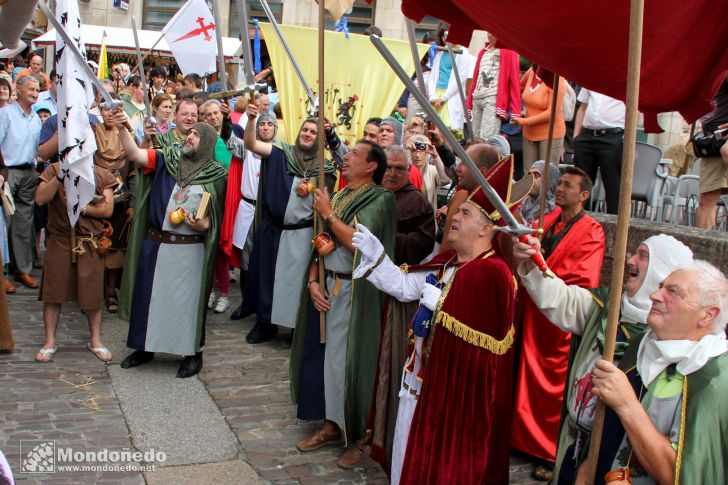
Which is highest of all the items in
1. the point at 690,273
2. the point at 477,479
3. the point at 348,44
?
the point at 348,44

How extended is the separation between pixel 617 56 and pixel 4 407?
419cm

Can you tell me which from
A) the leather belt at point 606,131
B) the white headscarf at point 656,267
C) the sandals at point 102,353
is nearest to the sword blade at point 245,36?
the white headscarf at point 656,267

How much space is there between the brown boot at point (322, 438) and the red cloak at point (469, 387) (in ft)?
3.90

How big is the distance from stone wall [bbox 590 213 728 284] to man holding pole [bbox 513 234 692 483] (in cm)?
114

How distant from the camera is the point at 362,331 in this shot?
4605 millimetres

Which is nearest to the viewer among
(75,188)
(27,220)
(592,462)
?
(592,462)

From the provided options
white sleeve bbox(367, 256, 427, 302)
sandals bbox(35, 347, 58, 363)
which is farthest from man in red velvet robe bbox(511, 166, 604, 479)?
sandals bbox(35, 347, 58, 363)

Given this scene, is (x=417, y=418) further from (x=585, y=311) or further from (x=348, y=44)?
(x=348, y=44)

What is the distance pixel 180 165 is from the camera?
18.8 ft

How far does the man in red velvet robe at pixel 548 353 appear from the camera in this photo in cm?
462

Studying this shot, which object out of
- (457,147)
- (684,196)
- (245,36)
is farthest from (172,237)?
(684,196)

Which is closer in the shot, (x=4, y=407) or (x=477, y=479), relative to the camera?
(x=477, y=479)

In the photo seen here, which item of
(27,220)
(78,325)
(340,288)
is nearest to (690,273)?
(340,288)

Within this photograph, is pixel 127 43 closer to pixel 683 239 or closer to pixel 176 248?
pixel 176 248
